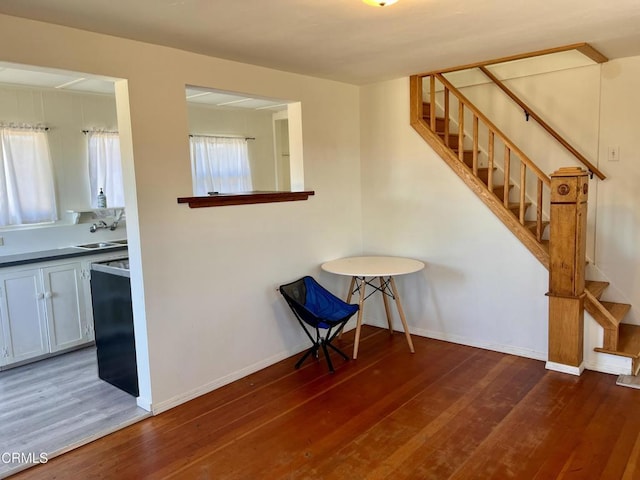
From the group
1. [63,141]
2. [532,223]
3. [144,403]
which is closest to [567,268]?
[532,223]

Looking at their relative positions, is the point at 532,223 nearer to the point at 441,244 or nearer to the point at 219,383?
the point at 441,244

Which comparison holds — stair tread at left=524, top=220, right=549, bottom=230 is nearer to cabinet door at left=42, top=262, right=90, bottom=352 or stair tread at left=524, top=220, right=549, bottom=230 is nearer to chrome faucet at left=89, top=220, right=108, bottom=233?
cabinet door at left=42, top=262, right=90, bottom=352

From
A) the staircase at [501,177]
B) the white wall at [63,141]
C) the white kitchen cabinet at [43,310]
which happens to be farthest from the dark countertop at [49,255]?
the staircase at [501,177]

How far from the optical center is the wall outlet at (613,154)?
3.68 m

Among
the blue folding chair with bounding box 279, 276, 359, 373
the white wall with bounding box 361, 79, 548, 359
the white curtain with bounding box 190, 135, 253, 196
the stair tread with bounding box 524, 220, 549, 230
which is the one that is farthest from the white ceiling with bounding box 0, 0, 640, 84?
the white curtain with bounding box 190, 135, 253, 196

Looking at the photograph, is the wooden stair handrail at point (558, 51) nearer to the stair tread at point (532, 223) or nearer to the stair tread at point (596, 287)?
the stair tread at point (532, 223)

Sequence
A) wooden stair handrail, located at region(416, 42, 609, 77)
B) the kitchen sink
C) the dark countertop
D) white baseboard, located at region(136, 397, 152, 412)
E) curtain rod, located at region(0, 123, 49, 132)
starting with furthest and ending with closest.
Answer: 1. the kitchen sink
2. curtain rod, located at region(0, 123, 49, 132)
3. the dark countertop
4. wooden stair handrail, located at region(416, 42, 609, 77)
5. white baseboard, located at region(136, 397, 152, 412)

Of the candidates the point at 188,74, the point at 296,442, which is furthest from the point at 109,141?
the point at 296,442

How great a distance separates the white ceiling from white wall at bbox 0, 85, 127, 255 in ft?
7.21

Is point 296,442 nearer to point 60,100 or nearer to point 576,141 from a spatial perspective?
point 576,141

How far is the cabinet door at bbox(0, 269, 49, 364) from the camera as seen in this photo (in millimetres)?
3768

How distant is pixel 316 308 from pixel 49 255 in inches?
90.2

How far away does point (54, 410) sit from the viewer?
3.08m

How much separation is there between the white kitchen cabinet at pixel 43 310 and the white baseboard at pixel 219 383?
1.59 m
